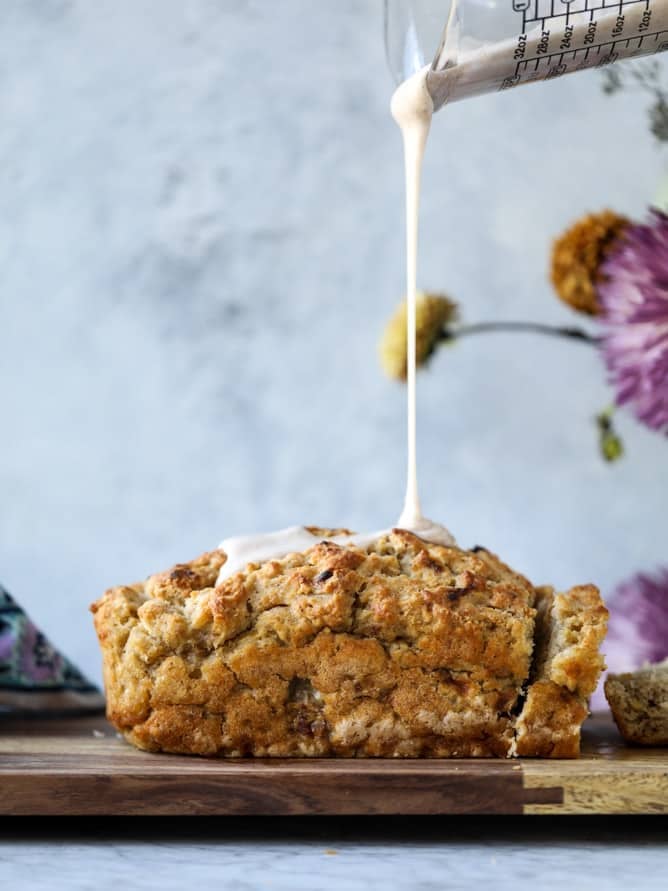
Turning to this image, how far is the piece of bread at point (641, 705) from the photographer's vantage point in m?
1.76

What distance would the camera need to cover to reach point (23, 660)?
219cm

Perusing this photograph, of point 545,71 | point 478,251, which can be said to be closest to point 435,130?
point 478,251

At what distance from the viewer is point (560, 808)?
1387mm

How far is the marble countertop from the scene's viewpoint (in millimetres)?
1251

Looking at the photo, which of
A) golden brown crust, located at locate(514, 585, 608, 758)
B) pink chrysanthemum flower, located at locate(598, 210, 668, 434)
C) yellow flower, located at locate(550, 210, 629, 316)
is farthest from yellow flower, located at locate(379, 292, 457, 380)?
golden brown crust, located at locate(514, 585, 608, 758)

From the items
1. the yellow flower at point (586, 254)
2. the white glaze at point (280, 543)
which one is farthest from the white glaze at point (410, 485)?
the yellow flower at point (586, 254)

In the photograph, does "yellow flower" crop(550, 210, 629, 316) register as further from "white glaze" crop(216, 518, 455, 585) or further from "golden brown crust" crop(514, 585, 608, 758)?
"golden brown crust" crop(514, 585, 608, 758)

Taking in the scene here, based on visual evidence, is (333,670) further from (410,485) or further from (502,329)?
(502,329)

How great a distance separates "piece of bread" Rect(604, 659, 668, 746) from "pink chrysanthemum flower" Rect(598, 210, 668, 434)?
69cm

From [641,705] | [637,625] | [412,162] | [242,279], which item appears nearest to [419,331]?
[242,279]

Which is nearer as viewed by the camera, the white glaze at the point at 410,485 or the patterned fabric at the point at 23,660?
the white glaze at the point at 410,485

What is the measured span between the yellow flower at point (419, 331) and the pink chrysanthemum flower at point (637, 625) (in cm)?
67

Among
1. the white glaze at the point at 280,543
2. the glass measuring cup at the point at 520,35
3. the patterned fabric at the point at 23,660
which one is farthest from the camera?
the patterned fabric at the point at 23,660

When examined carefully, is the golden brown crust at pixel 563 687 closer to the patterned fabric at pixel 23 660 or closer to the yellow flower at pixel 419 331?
the patterned fabric at pixel 23 660
